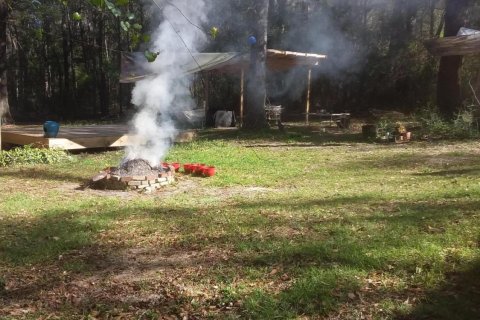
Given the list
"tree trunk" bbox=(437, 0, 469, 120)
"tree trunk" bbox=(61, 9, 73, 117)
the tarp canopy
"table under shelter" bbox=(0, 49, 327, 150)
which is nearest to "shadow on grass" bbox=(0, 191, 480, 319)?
"table under shelter" bbox=(0, 49, 327, 150)

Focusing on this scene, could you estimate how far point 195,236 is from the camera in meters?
4.25

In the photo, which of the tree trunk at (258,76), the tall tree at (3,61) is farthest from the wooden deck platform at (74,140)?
the tall tree at (3,61)

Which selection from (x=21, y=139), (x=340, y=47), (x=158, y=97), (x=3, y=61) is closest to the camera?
(x=158, y=97)

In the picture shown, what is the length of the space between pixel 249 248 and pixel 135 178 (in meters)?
2.91

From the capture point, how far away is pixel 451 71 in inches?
539

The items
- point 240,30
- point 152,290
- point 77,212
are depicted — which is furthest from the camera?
point 240,30

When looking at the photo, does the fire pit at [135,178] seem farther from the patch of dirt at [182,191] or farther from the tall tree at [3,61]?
the tall tree at [3,61]

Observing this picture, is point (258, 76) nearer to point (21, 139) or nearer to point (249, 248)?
point (21, 139)

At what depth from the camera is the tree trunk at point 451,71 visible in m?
13.2

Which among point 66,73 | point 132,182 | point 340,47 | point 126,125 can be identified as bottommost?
point 132,182

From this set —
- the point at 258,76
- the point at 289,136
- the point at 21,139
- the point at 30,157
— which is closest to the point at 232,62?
the point at 258,76

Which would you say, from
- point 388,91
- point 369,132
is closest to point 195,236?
point 369,132

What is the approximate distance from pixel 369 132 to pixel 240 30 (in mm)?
10349

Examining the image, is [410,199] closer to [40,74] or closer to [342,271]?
[342,271]
